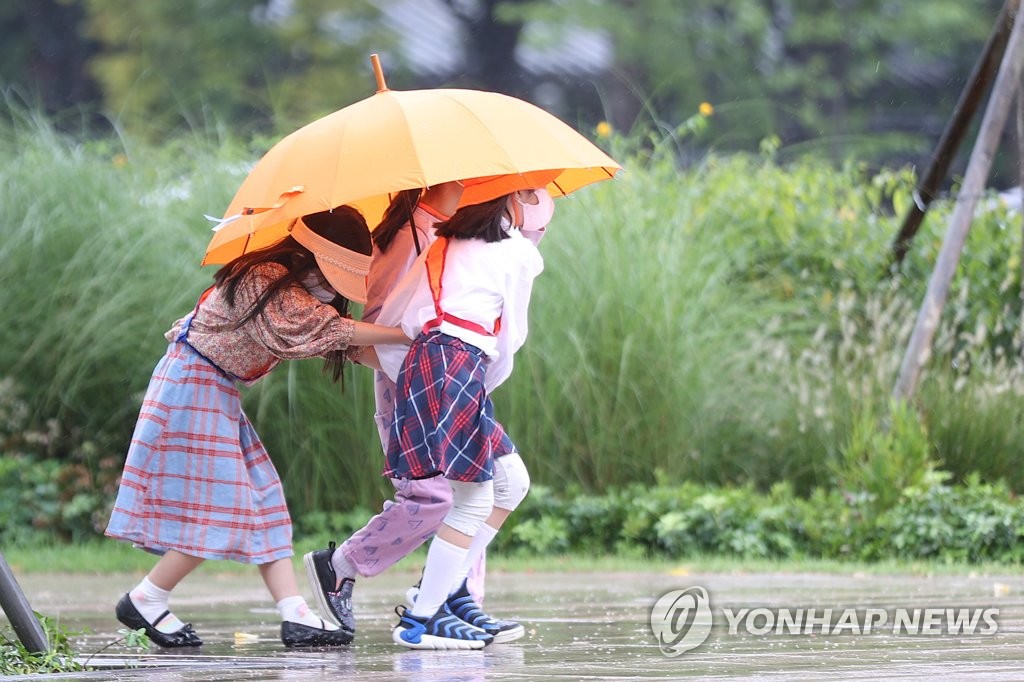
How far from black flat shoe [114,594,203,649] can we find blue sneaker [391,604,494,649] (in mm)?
651

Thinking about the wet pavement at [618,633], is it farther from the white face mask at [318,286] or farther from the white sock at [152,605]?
the white face mask at [318,286]

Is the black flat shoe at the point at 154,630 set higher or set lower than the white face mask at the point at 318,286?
lower

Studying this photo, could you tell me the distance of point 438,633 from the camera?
4574 mm

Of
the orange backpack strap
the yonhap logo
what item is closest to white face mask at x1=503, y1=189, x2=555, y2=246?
the orange backpack strap

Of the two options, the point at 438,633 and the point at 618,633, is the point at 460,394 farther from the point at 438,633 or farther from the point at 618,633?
the point at 618,633

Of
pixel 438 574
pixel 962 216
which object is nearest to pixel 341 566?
pixel 438 574

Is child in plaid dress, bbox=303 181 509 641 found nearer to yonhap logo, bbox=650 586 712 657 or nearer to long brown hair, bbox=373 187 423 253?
long brown hair, bbox=373 187 423 253

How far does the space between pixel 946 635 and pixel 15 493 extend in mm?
5862

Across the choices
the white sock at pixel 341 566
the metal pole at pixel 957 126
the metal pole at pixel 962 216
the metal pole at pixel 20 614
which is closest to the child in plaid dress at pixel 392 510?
the white sock at pixel 341 566

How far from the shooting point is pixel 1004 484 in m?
7.56

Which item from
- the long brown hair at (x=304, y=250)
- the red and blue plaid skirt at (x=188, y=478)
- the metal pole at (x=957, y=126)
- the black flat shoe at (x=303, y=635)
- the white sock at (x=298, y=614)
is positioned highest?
the metal pole at (x=957, y=126)

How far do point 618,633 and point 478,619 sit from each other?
0.43 meters

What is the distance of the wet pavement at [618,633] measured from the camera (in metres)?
3.87

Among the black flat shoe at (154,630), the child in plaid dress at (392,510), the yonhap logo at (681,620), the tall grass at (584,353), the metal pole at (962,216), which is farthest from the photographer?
the tall grass at (584,353)
